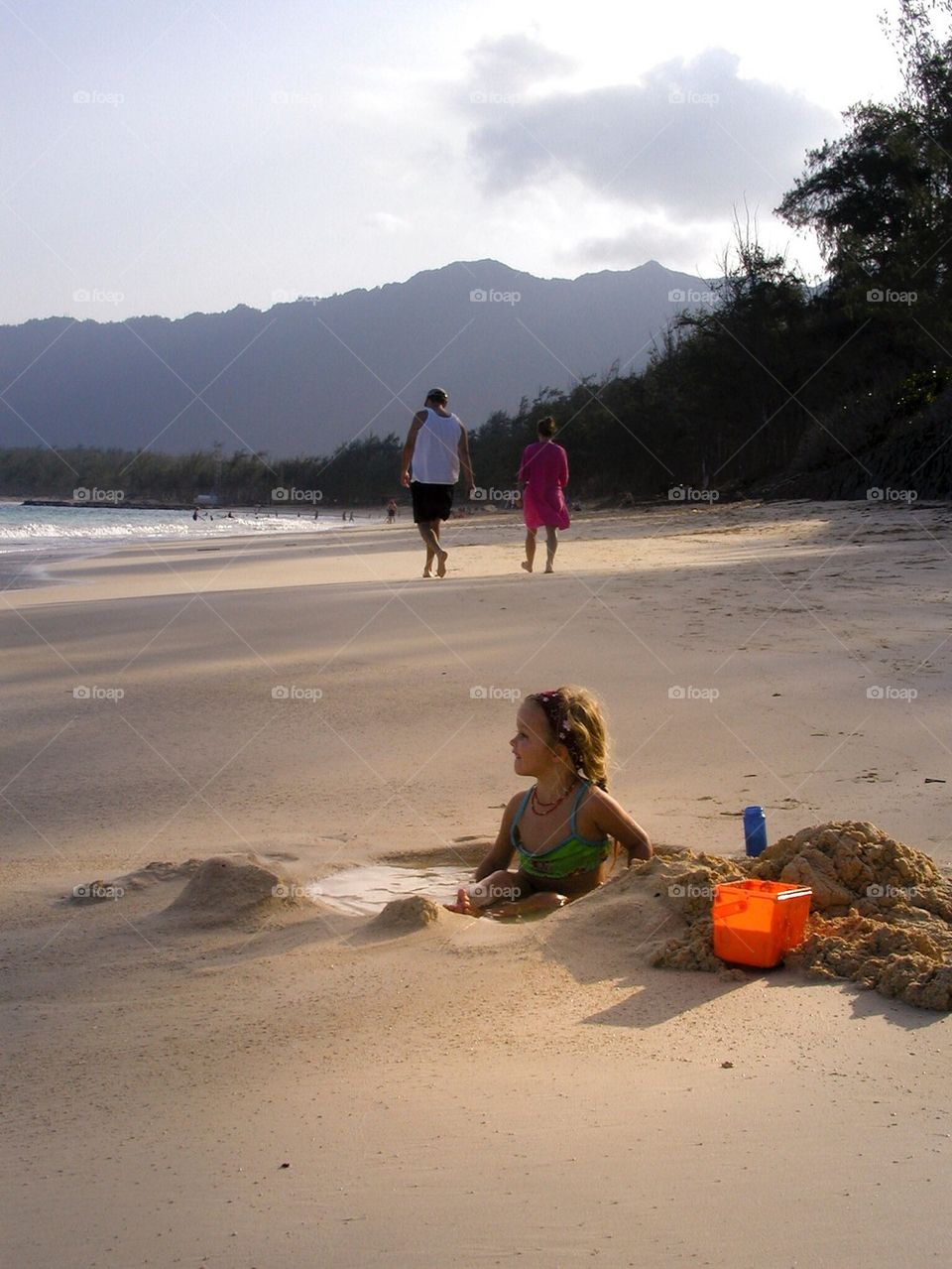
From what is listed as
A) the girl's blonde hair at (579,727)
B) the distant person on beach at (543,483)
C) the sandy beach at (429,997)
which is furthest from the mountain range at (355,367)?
the girl's blonde hair at (579,727)

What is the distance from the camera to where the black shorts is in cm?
1151

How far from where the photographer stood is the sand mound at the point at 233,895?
3.25m

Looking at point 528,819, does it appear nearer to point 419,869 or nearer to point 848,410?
point 419,869

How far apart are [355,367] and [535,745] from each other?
558ft

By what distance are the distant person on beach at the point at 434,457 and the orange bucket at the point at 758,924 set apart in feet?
28.0

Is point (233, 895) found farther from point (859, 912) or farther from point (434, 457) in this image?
point (434, 457)

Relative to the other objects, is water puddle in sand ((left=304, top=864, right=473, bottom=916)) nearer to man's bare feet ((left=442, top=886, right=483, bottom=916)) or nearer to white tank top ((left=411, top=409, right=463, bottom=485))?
man's bare feet ((left=442, top=886, right=483, bottom=916))

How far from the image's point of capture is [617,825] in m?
3.80

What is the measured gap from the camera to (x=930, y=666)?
20.1ft

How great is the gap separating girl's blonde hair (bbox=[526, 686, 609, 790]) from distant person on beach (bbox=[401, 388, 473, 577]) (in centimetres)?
729

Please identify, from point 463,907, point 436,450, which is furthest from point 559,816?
point 436,450

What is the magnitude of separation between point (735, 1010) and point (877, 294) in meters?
27.6

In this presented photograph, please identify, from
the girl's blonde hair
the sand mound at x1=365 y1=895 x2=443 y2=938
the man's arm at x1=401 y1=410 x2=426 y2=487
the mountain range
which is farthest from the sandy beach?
the mountain range

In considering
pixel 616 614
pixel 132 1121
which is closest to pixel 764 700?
pixel 616 614
